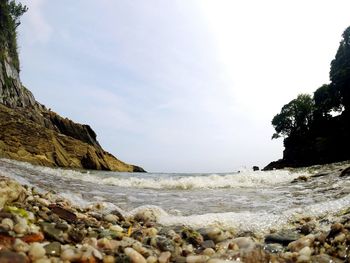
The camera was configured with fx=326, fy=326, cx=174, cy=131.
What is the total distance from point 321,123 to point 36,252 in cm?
5106

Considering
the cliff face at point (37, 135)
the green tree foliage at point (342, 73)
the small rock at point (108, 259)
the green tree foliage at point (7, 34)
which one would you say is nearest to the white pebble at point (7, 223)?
the small rock at point (108, 259)

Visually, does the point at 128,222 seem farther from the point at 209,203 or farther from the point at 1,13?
the point at 1,13

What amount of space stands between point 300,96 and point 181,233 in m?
57.2

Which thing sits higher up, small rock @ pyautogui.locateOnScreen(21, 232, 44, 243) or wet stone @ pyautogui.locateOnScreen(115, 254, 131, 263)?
small rock @ pyautogui.locateOnScreen(21, 232, 44, 243)

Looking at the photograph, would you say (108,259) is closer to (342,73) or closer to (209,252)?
(209,252)

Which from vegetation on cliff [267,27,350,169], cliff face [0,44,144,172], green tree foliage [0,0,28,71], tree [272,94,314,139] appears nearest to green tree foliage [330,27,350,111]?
vegetation on cliff [267,27,350,169]

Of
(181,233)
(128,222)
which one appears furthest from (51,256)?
(128,222)

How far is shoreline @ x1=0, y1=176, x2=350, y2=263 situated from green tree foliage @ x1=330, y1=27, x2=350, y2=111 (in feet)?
134

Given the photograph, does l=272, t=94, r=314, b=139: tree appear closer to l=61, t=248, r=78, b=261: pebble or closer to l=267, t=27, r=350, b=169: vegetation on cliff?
l=267, t=27, r=350, b=169: vegetation on cliff

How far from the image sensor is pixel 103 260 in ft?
8.00

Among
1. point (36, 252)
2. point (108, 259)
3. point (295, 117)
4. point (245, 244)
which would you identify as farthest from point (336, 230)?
point (295, 117)

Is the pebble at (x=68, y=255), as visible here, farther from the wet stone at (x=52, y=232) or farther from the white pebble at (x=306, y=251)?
the white pebble at (x=306, y=251)

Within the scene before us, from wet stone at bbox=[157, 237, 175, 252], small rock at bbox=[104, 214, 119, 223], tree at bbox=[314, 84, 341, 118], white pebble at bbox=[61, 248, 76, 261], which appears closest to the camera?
white pebble at bbox=[61, 248, 76, 261]

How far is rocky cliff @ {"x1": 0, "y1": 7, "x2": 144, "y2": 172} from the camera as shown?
22.7m
